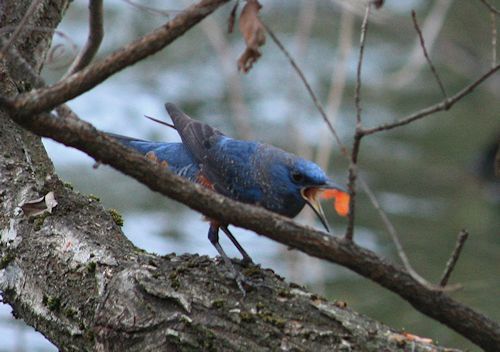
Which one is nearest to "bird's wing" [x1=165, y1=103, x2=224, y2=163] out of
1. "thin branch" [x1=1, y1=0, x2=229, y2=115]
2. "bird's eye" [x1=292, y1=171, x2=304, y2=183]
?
"bird's eye" [x1=292, y1=171, x2=304, y2=183]

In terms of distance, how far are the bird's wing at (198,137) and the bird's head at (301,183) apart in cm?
38

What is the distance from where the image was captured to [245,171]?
14.9 ft

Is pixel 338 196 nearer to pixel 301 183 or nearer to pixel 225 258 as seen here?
pixel 301 183

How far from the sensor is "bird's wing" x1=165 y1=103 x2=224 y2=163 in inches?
185

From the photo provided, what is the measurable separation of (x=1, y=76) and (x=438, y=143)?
8748 mm

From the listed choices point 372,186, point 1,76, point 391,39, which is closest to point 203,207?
point 1,76

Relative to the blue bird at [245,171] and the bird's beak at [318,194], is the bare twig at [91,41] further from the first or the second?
A: the bird's beak at [318,194]

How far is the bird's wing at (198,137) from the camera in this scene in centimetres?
471

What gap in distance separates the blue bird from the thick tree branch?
0.99 metres

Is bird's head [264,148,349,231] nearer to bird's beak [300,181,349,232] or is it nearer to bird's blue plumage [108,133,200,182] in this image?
bird's beak [300,181,349,232]

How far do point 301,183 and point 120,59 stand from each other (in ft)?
5.24

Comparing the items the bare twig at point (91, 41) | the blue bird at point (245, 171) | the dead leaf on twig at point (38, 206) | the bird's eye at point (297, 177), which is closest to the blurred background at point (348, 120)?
the blue bird at point (245, 171)

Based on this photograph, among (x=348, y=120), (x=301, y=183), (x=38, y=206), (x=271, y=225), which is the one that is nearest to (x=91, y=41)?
(x=38, y=206)

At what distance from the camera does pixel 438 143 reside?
492 inches
